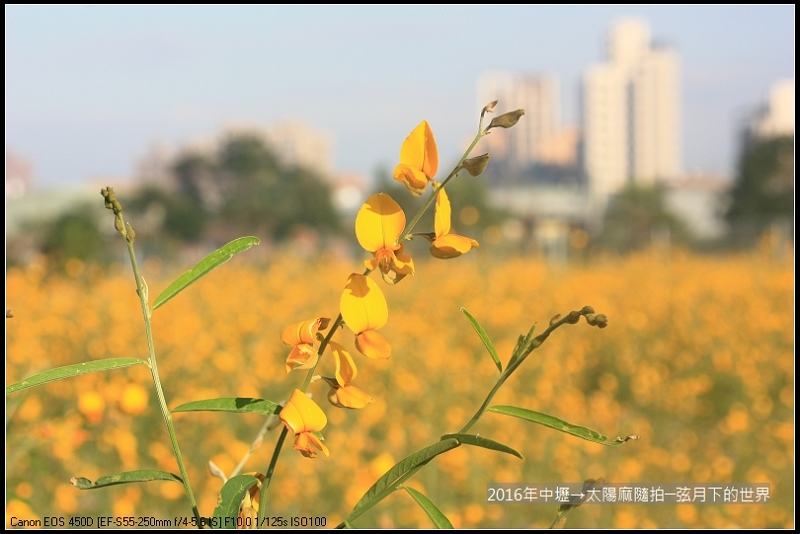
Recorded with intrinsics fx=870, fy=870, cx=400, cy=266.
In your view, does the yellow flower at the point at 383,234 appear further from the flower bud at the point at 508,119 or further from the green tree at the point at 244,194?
the green tree at the point at 244,194

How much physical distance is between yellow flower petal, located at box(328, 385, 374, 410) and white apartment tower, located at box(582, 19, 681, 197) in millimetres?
89124

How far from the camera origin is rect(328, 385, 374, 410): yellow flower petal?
1.77 feet

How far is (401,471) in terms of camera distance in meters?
0.54

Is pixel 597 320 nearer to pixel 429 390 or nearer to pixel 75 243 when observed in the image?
pixel 429 390

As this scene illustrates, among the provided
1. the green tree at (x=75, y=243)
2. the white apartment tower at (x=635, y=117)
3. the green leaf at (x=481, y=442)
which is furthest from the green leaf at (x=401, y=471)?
the white apartment tower at (x=635, y=117)

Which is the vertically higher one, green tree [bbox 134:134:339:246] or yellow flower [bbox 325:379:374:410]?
yellow flower [bbox 325:379:374:410]

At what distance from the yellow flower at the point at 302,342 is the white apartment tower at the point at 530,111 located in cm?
8595

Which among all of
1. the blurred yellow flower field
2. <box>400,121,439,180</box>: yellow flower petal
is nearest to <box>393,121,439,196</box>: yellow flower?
<box>400,121,439,180</box>: yellow flower petal

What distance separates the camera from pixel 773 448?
3428 millimetres

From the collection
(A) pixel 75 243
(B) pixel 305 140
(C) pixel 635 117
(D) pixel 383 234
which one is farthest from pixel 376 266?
(C) pixel 635 117

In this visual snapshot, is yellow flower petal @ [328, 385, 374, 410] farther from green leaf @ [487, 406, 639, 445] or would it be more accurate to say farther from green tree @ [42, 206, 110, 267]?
green tree @ [42, 206, 110, 267]

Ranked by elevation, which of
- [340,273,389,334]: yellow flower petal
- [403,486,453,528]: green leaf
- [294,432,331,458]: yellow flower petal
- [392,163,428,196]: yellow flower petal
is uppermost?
[392,163,428,196]: yellow flower petal

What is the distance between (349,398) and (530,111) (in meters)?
99.9

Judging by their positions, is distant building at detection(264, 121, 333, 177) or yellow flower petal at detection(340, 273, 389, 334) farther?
distant building at detection(264, 121, 333, 177)
